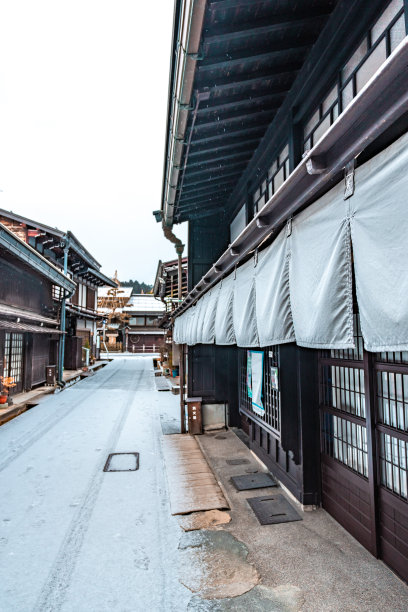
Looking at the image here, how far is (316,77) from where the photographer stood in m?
4.61

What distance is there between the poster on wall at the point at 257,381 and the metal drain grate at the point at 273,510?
1844mm

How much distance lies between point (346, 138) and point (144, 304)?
51.1 metres

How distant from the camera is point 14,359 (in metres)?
15.2

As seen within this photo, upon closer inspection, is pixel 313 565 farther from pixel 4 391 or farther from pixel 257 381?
pixel 4 391

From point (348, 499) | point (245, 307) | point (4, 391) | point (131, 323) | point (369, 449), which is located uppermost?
point (131, 323)

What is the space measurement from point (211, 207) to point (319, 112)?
6202 millimetres

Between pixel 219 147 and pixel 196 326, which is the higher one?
pixel 219 147

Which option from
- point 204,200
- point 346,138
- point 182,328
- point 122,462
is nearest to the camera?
point 346,138

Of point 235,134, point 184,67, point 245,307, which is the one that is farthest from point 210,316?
point 184,67

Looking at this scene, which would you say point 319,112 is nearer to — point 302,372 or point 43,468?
point 302,372

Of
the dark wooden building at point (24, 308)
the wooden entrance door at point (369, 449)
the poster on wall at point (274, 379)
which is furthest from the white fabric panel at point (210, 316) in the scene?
the dark wooden building at point (24, 308)

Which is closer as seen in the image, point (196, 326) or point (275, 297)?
point (275, 297)

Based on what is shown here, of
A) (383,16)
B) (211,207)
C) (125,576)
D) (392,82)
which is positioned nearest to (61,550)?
(125,576)

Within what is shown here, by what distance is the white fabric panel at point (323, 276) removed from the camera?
2611mm
